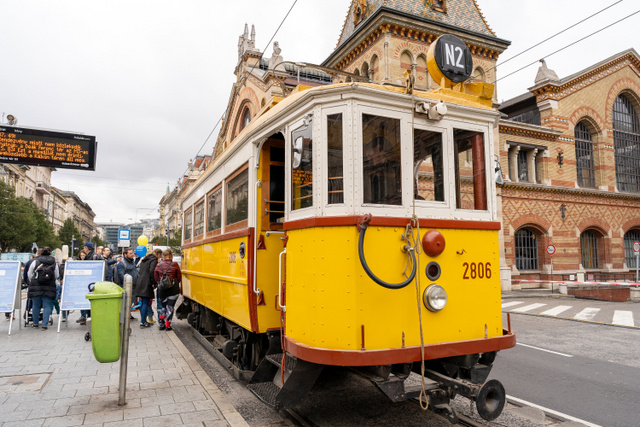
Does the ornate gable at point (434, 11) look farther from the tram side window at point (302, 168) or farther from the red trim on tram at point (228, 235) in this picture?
the tram side window at point (302, 168)

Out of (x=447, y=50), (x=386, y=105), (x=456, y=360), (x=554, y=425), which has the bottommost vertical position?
(x=554, y=425)

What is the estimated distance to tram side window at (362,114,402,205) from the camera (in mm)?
3994

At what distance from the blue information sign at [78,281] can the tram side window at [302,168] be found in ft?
24.3

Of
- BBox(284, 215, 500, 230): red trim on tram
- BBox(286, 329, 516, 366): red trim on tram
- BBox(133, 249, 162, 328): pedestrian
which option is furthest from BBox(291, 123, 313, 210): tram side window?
BBox(133, 249, 162, 328): pedestrian

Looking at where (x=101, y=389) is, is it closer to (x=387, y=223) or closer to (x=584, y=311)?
(x=387, y=223)

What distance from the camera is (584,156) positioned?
89.0ft

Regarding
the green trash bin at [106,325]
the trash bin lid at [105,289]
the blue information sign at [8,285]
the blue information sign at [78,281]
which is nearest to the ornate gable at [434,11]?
the blue information sign at [78,281]

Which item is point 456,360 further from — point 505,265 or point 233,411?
point 505,265

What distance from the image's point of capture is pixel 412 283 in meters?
3.94

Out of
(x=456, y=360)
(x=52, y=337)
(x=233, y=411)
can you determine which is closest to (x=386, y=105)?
(x=456, y=360)

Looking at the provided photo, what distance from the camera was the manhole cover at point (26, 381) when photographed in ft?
17.6

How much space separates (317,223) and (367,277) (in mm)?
652

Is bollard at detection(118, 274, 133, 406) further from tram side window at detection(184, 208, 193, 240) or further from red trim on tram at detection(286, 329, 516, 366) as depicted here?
tram side window at detection(184, 208, 193, 240)

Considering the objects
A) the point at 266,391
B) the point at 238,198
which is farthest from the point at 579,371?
the point at 238,198
